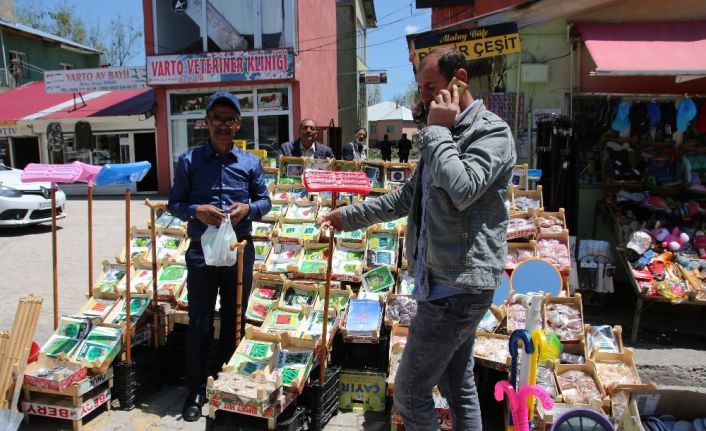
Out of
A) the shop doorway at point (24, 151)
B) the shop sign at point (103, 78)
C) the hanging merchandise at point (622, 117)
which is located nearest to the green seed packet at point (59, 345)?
the hanging merchandise at point (622, 117)

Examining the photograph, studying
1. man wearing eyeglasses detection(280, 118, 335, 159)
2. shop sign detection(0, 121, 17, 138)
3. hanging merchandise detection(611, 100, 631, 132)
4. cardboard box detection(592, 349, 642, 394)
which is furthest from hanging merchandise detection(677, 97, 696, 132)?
shop sign detection(0, 121, 17, 138)

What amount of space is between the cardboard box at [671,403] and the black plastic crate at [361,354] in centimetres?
154

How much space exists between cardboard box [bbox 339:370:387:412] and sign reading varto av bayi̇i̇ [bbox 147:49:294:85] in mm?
Answer: 10739

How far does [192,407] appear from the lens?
3.54m

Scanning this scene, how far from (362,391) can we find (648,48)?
5235mm

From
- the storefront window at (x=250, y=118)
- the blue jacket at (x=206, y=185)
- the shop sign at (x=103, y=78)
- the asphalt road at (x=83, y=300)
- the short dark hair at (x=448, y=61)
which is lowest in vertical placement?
the asphalt road at (x=83, y=300)

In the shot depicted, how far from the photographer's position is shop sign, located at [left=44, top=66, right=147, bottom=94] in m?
14.1

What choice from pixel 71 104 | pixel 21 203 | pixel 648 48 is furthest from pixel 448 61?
pixel 71 104

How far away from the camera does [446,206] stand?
205cm

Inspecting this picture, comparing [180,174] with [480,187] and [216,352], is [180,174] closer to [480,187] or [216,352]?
[216,352]

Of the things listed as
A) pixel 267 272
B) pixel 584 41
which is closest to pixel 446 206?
pixel 267 272

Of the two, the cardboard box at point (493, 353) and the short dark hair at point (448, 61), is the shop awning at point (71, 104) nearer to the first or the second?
the cardboard box at point (493, 353)

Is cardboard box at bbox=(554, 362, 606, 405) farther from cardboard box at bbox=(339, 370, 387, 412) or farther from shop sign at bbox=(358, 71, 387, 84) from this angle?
shop sign at bbox=(358, 71, 387, 84)

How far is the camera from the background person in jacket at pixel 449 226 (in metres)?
1.97
